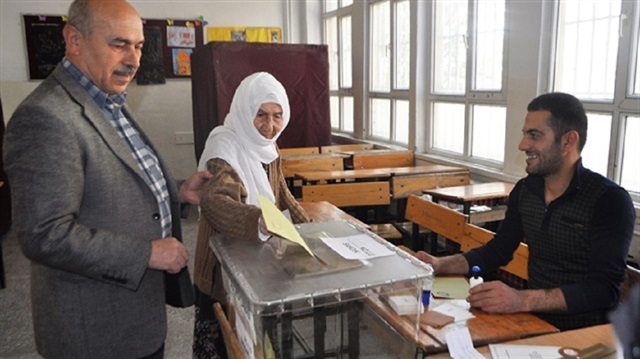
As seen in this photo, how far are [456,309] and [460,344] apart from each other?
241 mm

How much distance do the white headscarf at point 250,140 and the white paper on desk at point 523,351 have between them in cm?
90

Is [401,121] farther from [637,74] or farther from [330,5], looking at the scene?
[637,74]

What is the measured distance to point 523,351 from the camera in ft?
3.71

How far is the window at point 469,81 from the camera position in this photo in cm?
388

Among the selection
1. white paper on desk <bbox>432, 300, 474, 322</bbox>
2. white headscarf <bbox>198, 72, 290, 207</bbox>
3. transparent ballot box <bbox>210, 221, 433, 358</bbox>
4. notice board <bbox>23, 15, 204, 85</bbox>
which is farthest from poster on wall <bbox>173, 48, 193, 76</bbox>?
transparent ballot box <bbox>210, 221, 433, 358</bbox>

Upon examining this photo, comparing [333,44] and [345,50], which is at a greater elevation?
[333,44]

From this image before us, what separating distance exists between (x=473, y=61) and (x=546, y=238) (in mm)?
2785

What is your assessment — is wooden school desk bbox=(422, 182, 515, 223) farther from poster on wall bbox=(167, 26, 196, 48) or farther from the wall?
poster on wall bbox=(167, 26, 196, 48)

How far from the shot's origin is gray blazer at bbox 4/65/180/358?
3.22 feet

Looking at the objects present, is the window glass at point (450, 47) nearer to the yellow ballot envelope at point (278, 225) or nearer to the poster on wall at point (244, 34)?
the poster on wall at point (244, 34)

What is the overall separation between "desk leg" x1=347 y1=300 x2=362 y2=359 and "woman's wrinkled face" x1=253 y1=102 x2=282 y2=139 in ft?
3.41

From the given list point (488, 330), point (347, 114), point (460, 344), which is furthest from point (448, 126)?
point (460, 344)

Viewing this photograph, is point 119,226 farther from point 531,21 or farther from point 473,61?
point 473,61

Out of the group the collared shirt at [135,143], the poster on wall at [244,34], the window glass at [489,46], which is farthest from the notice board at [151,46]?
the collared shirt at [135,143]
